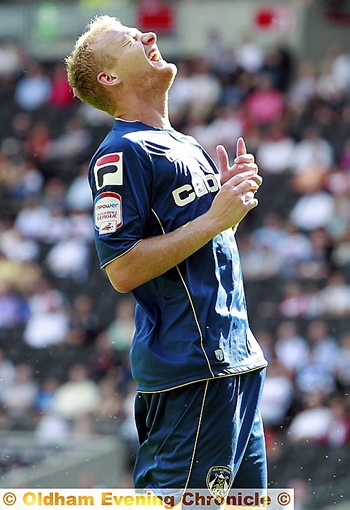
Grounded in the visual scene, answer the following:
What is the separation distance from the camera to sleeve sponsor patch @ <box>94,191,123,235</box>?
3.92 meters

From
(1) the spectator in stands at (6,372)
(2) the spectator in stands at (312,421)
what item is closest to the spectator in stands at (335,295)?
(2) the spectator in stands at (312,421)

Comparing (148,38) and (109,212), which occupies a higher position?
(148,38)

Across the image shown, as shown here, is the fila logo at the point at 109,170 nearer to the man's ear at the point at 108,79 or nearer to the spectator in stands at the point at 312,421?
the man's ear at the point at 108,79

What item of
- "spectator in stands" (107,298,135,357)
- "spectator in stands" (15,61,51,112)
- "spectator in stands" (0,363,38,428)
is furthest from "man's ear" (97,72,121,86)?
"spectator in stands" (15,61,51,112)

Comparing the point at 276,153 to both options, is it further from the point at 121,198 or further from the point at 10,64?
the point at 121,198

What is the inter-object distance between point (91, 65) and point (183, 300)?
0.97 m

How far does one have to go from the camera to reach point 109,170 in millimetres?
3959

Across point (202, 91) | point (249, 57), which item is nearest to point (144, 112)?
point (202, 91)

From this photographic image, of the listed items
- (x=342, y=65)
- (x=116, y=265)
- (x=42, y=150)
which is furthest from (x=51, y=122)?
(x=116, y=265)

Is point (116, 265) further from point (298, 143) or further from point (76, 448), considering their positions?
point (298, 143)

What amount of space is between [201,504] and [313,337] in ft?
27.7

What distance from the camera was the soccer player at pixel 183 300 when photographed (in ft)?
12.9

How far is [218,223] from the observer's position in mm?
3900

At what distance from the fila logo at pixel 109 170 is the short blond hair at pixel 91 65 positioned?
0.38 m
